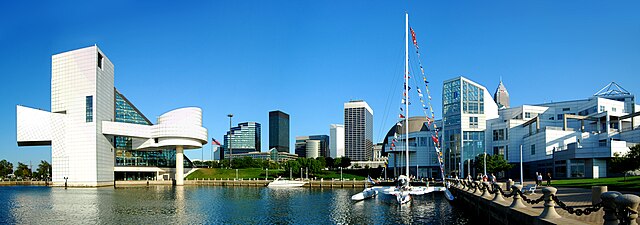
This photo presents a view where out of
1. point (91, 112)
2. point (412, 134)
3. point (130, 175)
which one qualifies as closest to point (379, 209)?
point (412, 134)

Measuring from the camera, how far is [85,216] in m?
39.0

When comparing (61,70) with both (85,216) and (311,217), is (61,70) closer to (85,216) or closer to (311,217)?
(85,216)

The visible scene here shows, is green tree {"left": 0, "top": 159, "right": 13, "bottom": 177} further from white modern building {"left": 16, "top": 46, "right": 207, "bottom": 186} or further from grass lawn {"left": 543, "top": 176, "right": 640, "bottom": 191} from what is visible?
grass lawn {"left": 543, "top": 176, "right": 640, "bottom": 191}

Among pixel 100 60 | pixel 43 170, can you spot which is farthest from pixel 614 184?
pixel 43 170

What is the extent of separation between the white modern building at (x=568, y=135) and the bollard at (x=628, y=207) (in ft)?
217

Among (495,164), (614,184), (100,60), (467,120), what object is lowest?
(495,164)

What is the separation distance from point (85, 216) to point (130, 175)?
9339 cm

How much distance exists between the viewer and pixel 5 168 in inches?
5930

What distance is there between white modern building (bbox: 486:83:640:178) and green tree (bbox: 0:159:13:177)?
135m

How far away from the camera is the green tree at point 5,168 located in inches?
5817

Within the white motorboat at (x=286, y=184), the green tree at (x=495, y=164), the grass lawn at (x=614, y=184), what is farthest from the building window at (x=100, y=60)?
the grass lawn at (x=614, y=184)

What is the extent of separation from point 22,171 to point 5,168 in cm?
473

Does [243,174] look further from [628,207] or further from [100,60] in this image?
[628,207]

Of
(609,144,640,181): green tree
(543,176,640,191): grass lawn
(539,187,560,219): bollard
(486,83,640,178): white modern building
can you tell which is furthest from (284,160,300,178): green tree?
(539,187,560,219): bollard
